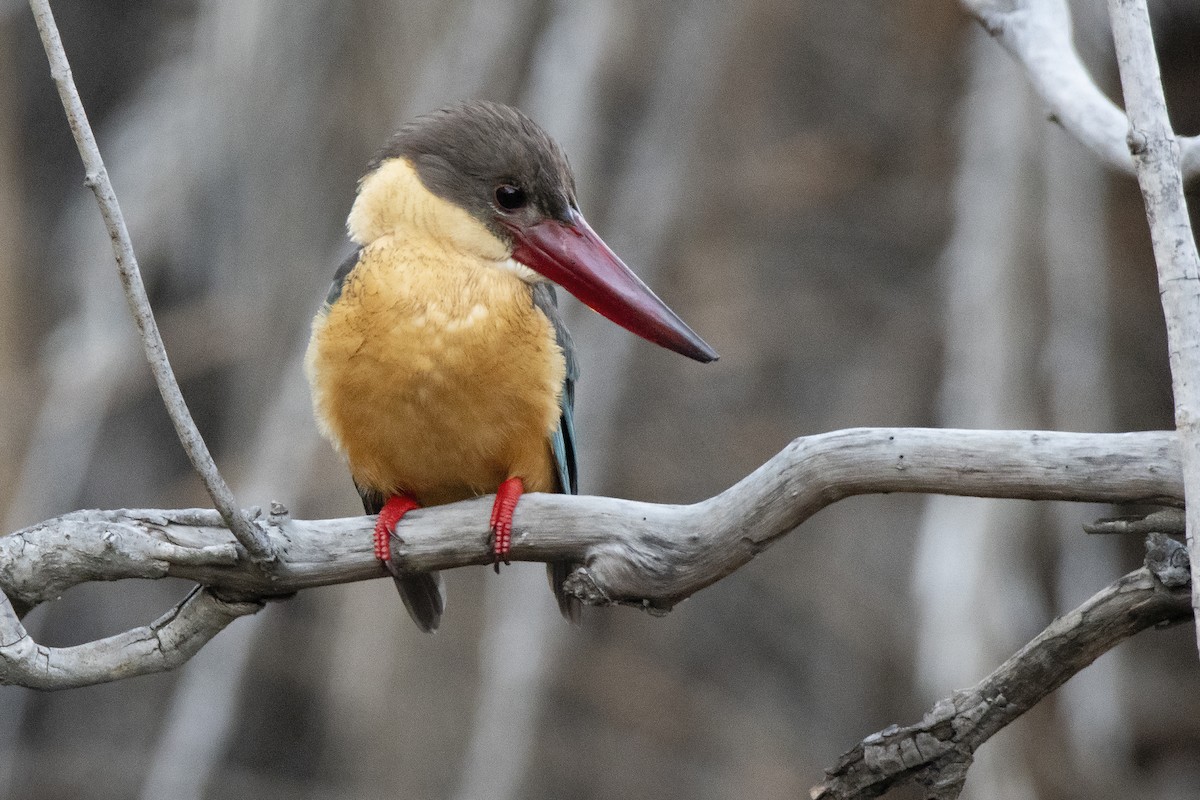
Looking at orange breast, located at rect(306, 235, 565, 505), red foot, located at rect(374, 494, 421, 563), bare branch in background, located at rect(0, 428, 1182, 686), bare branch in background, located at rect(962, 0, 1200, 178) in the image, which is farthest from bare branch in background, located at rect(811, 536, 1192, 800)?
orange breast, located at rect(306, 235, 565, 505)

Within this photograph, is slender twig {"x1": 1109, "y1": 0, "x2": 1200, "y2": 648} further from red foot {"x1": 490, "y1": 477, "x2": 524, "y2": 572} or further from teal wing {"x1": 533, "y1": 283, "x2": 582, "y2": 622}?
teal wing {"x1": 533, "y1": 283, "x2": 582, "y2": 622}

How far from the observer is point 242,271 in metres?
4.56

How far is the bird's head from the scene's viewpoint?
2.80 metres

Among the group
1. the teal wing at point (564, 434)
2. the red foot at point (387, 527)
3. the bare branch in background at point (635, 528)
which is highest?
the teal wing at point (564, 434)

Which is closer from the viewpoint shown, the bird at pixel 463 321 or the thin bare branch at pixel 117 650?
the thin bare branch at pixel 117 650

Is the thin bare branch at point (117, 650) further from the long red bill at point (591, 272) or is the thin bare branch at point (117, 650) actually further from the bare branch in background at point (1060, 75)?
the bare branch in background at point (1060, 75)

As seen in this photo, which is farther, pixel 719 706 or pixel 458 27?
pixel 719 706

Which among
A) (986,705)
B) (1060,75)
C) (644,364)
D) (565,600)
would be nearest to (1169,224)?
(1060,75)

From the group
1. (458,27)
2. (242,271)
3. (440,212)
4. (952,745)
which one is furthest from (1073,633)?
(242,271)

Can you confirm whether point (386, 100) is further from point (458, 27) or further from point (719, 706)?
point (719, 706)

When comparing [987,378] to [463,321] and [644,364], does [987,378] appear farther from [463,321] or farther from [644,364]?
[644,364]

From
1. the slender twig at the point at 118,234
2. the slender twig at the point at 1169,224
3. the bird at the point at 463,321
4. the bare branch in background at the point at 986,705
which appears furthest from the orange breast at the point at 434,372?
the slender twig at the point at 1169,224

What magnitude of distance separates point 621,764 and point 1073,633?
4464mm

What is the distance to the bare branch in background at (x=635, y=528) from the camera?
78.7 inches
